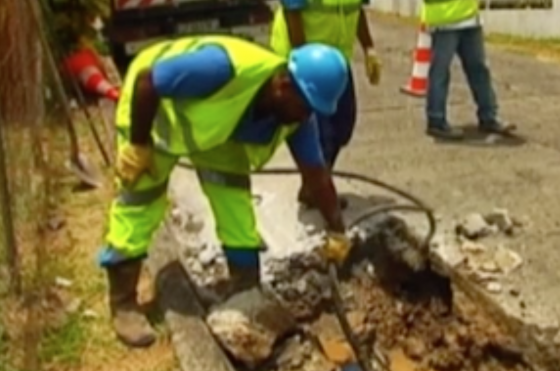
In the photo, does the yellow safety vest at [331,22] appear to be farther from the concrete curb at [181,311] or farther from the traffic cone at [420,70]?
the traffic cone at [420,70]

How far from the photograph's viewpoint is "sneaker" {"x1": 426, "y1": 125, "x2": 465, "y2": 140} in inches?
287

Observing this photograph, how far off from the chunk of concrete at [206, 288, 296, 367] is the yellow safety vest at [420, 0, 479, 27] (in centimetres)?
301

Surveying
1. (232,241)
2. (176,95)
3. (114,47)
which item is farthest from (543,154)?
(114,47)

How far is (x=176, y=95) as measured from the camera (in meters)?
4.27

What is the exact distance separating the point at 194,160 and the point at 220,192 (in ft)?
0.63

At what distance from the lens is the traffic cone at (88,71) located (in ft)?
25.3

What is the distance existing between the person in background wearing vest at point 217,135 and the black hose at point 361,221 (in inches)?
10.2

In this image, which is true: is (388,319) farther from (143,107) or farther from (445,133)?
(445,133)

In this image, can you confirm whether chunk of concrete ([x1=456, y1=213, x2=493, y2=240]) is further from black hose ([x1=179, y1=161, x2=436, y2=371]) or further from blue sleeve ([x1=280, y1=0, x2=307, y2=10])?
blue sleeve ([x1=280, y1=0, x2=307, y2=10])

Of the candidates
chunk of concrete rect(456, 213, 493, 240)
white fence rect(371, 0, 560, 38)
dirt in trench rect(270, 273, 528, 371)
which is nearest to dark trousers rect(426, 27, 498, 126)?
chunk of concrete rect(456, 213, 493, 240)

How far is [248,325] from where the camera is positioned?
4.56m

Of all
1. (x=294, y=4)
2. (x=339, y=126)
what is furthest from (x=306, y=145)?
(x=294, y=4)

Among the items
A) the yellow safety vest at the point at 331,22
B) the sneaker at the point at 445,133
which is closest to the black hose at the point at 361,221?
the yellow safety vest at the point at 331,22

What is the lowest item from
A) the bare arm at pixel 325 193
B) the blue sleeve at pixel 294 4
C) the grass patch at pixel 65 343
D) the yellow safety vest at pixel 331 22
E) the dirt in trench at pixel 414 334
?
the dirt in trench at pixel 414 334
